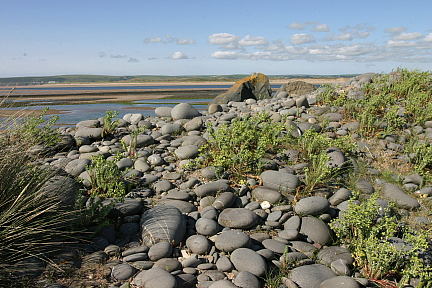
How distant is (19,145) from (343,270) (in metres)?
4.02

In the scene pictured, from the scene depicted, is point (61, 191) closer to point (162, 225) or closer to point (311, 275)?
point (162, 225)

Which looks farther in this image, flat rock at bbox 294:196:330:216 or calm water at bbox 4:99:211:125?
calm water at bbox 4:99:211:125

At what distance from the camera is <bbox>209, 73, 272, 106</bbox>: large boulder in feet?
45.4

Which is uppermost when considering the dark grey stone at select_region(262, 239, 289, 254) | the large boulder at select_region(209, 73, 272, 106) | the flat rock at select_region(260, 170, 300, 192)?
the large boulder at select_region(209, 73, 272, 106)

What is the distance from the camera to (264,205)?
185 inches

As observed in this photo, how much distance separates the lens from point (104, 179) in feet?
16.2

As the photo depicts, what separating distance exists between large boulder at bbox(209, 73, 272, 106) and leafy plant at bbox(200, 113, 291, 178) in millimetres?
6964

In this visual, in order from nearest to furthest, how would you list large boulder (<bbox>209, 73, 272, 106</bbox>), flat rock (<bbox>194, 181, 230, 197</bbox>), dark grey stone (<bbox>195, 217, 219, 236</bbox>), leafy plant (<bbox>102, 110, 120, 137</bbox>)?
dark grey stone (<bbox>195, 217, 219, 236</bbox>), flat rock (<bbox>194, 181, 230, 197</bbox>), leafy plant (<bbox>102, 110, 120, 137</bbox>), large boulder (<bbox>209, 73, 272, 106</bbox>)

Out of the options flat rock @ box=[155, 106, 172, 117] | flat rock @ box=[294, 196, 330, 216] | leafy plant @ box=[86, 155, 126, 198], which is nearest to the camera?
flat rock @ box=[294, 196, 330, 216]

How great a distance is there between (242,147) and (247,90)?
30.0ft

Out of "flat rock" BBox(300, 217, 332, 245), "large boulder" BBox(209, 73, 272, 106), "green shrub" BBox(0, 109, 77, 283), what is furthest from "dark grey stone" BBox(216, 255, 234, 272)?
"large boulder" BBox(209, 73, 272, 106)

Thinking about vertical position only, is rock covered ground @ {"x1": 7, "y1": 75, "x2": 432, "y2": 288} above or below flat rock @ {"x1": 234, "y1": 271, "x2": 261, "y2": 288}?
above

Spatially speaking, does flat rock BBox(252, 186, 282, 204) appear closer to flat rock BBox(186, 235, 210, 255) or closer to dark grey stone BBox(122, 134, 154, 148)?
flat rock BBox(186, 235, 210, 255)

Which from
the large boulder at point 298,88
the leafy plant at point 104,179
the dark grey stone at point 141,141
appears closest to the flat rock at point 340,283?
the leafy plant at point 104,179
